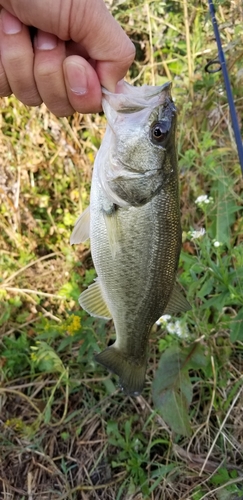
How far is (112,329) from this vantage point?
9.36 feet

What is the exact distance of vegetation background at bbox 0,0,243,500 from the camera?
7.77 ft

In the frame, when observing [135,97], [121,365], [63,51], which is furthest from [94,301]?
[63,51]

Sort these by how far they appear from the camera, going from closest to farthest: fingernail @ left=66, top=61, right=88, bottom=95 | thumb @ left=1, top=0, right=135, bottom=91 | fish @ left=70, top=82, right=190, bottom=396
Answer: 1. thumb @ left=1, top=0, right=135, bottom=91
2. fingernail @ left=66, top=61, right=88, bottom=95
3. fish @ left=70, top=82, right=190, bottom=396

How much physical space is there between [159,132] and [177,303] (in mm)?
681

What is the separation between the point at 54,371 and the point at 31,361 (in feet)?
0.63

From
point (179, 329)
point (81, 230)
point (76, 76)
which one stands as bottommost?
point (179, 329)

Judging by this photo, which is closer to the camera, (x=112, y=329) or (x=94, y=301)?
(x=94, y=301)

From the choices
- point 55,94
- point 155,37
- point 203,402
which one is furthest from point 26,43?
point 155,37

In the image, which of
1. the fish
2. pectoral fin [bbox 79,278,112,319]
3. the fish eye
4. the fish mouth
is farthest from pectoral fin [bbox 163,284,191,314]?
the fish mouth

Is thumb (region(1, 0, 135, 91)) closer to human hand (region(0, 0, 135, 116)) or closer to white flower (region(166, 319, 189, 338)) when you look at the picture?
human hand (region(0, 0, 135, 116))

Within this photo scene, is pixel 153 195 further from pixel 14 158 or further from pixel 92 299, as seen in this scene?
pixel 14 158

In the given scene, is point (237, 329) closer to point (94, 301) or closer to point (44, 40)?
point (94, 301)

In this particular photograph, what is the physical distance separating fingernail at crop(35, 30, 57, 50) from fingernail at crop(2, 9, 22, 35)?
0.22 ft

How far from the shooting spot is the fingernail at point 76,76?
4.52 feet
